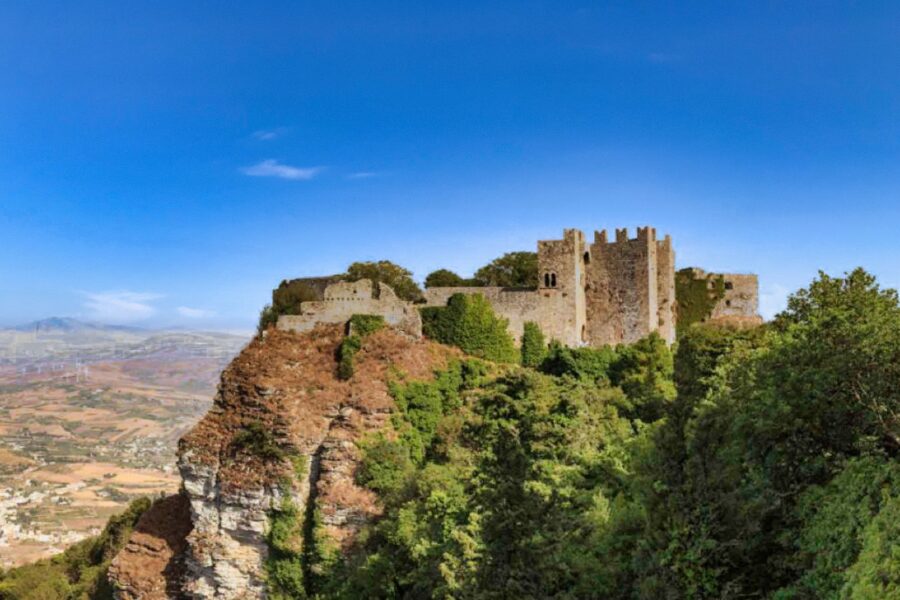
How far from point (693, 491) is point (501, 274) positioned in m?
36.8

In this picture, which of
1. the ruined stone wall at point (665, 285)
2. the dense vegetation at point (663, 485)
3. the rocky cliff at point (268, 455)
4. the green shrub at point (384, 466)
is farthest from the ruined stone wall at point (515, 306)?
the green shrub at point (384, 466)

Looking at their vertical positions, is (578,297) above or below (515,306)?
above

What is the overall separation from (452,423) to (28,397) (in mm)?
198630

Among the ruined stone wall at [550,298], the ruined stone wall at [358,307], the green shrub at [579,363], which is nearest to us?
the ruined stone wall at [358,307]

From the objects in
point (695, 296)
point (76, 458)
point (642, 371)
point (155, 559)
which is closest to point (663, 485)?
point (642, 371)

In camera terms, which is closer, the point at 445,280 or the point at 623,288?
the point at 623,288

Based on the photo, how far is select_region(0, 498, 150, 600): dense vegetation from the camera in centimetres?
5205

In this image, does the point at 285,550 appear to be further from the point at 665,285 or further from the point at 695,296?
the point at 695,296

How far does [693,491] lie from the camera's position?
1442 centimetres

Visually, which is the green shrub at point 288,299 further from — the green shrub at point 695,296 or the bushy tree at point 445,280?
the green shrub at point 695,296

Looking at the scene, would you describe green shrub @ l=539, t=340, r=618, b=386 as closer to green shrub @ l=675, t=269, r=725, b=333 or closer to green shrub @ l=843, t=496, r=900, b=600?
green shrub @ l=675, t=269, r=725, b=333

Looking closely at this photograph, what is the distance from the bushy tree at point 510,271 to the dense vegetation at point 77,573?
102 feet

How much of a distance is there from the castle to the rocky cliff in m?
1.35

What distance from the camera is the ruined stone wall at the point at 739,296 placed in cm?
4203
